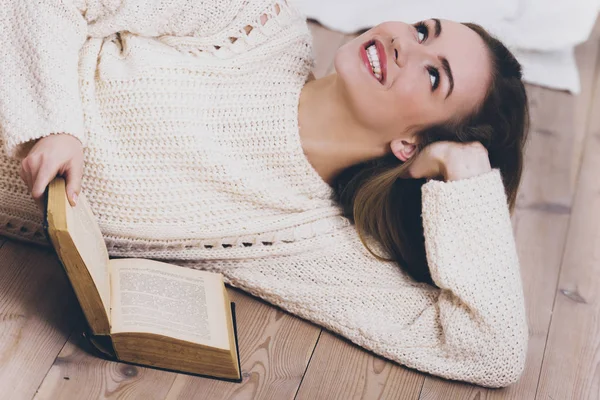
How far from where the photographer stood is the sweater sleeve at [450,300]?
1392 mm

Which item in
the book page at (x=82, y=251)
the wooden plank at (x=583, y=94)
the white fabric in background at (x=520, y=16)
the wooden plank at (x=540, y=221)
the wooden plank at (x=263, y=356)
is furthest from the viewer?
the white fabric in background at (x=520, y=16)

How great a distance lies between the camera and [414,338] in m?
1.43

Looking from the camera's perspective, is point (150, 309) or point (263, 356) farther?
point (263, 356)

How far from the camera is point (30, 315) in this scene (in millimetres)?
1376

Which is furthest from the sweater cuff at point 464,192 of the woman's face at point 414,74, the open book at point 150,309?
the open book at point 150,309

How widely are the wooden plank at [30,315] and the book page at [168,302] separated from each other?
158mm

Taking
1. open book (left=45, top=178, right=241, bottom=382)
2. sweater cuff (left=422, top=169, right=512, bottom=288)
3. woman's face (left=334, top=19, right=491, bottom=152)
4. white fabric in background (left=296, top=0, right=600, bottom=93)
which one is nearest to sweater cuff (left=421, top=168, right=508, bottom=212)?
sweater cuff (left=422, top=169, right=512, bottom=288)

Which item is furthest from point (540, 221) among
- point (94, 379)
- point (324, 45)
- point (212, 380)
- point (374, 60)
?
point (94, 379)

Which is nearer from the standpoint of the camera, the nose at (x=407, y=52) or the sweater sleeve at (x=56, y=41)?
the sweater sleeve at (x=56, y=41)

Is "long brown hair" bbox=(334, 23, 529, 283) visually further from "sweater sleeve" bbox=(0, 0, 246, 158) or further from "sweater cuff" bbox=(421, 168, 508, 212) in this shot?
"sweater sleeve" bbox=(0, 0, 246, 158)

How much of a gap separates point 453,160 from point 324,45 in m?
0.82

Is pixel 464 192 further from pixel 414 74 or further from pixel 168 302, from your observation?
pixel 168 302

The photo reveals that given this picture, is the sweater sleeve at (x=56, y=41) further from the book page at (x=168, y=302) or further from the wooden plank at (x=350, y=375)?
the wooden plank at (x=350, y=375)

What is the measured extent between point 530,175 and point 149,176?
1002mm
